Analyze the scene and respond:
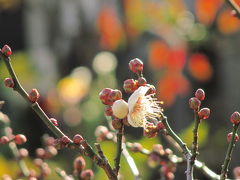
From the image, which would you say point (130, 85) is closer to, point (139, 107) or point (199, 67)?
point (139, 107)

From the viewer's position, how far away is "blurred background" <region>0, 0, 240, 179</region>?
10.1ft

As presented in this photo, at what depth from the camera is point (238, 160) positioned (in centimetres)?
324

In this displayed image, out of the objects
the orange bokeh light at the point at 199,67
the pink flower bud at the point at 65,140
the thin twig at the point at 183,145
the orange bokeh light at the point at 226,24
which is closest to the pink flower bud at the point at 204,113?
the thin twig at the point at 183,145

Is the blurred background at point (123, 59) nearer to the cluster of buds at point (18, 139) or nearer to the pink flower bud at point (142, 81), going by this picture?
the cluster of buds at point (18, 139)

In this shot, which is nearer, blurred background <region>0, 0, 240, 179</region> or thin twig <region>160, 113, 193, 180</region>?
thin twig <region>160, 113, 193, 180</region>

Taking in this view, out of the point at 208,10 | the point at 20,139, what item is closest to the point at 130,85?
the point at 20,139

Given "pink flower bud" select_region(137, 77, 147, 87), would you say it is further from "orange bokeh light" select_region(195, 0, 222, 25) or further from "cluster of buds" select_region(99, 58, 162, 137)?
"orange bokeh light" select_region(195, 0, 222, 25)

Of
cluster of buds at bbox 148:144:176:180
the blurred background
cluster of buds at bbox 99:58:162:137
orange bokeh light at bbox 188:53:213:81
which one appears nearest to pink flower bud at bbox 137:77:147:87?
cluster of buds at bbox 99:58:162:137

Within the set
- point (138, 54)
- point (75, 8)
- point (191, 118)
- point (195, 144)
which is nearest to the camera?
point (195, 144)

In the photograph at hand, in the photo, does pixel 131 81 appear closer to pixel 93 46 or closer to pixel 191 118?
pixel 191 118

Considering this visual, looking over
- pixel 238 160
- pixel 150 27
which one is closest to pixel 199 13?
pixel 150 27

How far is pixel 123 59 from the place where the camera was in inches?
161

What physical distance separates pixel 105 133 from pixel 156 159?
0.09 metres

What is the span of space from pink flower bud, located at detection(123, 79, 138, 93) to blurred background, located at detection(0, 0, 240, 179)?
1.87 meters
